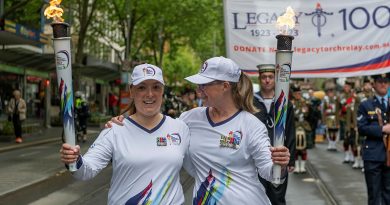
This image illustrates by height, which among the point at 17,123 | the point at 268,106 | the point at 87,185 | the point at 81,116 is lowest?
the point at 87,185

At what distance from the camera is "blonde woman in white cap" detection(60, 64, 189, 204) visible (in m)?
3.61

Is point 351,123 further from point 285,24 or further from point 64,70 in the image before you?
point 64,70

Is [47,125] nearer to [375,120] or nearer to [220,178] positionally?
[375,120]

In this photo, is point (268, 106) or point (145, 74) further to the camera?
point (268, 106)

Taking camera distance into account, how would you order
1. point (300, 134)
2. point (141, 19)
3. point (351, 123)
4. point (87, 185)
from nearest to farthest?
point (87, 185)
point (300, 134)
point (351, 123)
point (141, 19)

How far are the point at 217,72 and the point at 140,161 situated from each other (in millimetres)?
729

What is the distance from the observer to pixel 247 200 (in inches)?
149

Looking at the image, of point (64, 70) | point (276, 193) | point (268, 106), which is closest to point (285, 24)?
point (64, 70)

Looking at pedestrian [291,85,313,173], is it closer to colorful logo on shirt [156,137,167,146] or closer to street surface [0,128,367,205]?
street surface [0,128,367,205]

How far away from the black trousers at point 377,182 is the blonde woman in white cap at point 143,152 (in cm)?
396

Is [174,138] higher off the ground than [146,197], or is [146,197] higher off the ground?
[174,138]

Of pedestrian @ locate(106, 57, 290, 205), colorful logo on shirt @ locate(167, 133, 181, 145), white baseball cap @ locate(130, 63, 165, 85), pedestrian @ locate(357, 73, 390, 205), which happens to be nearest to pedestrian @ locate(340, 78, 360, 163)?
pedestrian @ locate(357, 73, 390, 205)

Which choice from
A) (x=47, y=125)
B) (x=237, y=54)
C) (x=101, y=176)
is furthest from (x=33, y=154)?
(x=47, y=125)

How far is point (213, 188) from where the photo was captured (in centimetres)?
379
